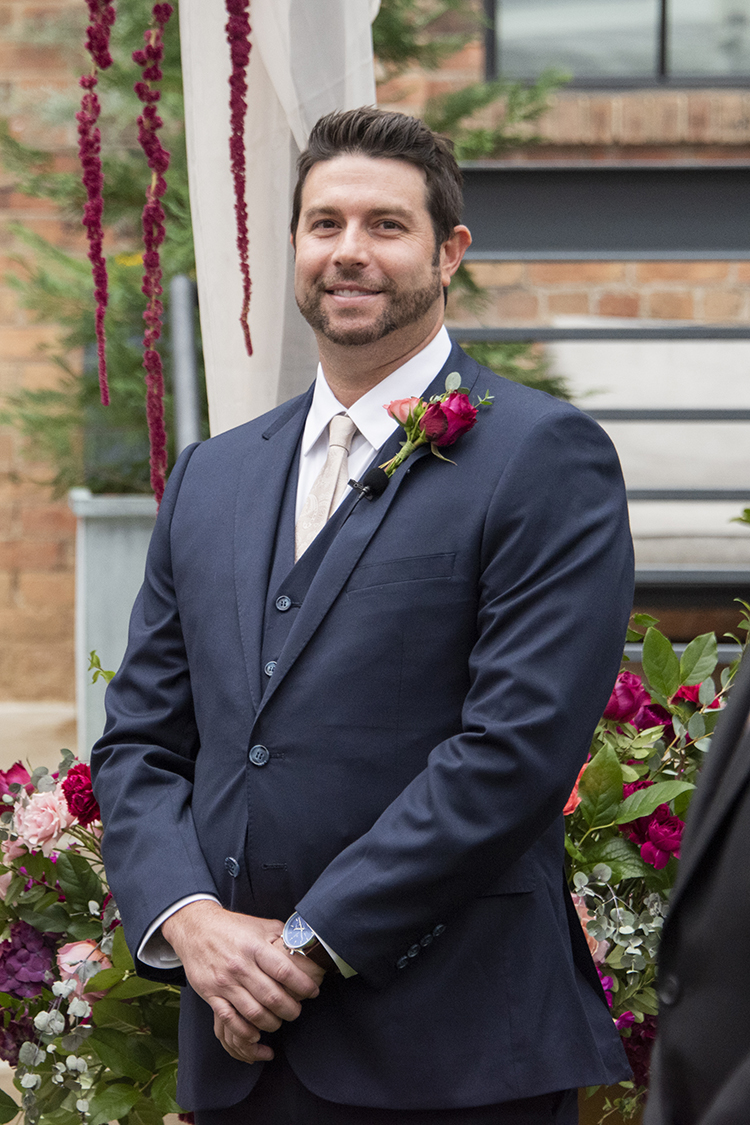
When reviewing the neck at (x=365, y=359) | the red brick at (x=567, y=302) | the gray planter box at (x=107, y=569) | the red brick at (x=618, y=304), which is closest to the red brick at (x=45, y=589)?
the gray planter box at (x=107, y=569)

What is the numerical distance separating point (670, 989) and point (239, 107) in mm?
1408

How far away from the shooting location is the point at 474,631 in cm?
141

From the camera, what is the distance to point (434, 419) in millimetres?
1463

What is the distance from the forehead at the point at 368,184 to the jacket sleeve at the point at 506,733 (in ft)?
1.27

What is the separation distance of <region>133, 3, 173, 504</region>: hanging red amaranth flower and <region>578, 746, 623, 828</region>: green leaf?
83cm

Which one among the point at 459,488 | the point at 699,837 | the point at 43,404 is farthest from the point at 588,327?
the point at 699,837

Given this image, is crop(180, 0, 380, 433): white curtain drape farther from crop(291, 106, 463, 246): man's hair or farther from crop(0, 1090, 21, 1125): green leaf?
crop(0, 1090, 21, 1125): green leaf

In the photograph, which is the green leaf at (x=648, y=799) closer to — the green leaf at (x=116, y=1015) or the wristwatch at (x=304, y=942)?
the wristwatch at (x=304, y=942)

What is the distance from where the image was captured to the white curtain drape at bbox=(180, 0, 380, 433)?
1937mm

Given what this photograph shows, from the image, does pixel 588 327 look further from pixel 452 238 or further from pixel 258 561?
pixel 258 561

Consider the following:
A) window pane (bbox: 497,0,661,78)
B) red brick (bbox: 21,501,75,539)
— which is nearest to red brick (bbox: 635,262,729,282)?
window pane (bbox: 497,0,661,78)

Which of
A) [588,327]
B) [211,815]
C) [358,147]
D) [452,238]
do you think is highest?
[358,147]

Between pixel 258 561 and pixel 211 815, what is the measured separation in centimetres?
31

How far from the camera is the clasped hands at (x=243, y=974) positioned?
134 centimetres
